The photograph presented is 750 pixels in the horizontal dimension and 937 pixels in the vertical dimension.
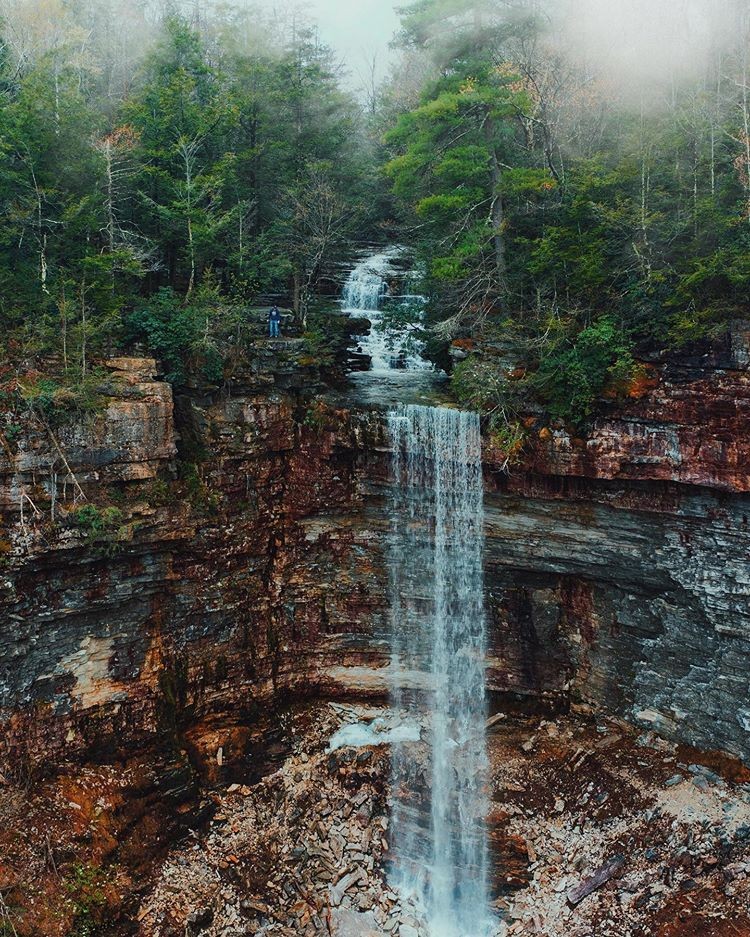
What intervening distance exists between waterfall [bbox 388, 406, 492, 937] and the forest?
83.4 inches

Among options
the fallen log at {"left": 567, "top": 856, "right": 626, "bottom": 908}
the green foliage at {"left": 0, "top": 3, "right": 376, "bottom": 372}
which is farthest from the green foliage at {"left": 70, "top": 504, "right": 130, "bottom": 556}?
the fallen log at {"left": 567, "top": 856, "right": 626, "bottom": 908}

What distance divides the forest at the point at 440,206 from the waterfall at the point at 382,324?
1081mm

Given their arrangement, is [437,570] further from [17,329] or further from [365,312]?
[17,329]

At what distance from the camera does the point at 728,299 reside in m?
16.8

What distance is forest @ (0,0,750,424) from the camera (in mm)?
17531

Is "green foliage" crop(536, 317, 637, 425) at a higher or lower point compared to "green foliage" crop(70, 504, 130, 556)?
higher

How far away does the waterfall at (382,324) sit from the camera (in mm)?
23375

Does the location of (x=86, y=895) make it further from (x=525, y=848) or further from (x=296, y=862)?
(x=525, y=848)

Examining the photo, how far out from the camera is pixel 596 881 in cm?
1584

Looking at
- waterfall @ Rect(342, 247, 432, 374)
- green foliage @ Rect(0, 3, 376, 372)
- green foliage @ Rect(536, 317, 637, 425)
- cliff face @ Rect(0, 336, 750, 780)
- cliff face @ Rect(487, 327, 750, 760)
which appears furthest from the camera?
waterfall @ Rect(342, 247, 432, 374)

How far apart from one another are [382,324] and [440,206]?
4.36 m

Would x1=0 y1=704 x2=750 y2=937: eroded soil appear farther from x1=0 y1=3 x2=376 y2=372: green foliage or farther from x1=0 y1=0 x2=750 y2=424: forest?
x1=0 y1=3 x2=376 y2=372: green foliage

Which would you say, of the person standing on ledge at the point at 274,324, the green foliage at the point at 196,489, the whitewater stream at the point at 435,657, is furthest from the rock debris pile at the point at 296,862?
the person standing on ledge at the point at 274,324

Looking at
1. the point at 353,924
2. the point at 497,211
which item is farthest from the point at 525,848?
the point at 497,211
